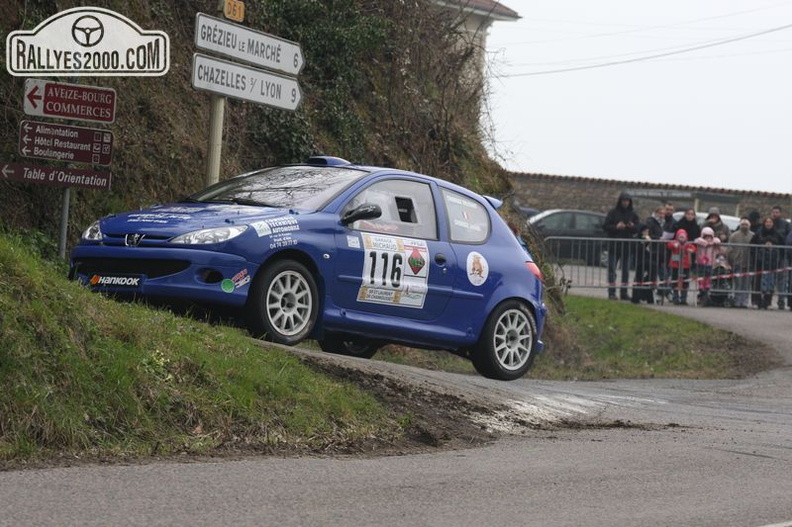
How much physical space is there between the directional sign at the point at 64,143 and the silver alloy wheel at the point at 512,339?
3.97m

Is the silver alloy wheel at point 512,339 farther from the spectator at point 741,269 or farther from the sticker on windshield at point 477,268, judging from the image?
the spectator at point 741,269

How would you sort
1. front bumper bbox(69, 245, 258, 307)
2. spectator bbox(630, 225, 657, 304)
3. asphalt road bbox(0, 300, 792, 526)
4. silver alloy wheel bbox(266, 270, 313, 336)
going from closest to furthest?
asphalt road bbox(0, 300, 792, 526) < front bumper bbox(69, 245, 258, 307) < silver alloy wheel bbox(266, 270, 313, 336) < spectator bbox(630, 225, 657, 304)

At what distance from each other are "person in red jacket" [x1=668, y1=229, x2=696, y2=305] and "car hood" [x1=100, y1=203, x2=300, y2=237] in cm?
1680

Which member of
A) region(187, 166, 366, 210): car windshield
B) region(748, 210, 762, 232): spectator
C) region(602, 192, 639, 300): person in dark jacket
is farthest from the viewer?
region(748, 210, 762, 232): spectator

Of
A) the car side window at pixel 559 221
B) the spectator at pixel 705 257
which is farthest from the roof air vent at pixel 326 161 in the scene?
the car side window at pixel 559 221

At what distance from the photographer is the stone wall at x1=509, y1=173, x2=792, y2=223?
1955 inches

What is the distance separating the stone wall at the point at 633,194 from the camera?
4966 cm

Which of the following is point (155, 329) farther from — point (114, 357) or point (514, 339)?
point (514, 339)

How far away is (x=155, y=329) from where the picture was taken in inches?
366

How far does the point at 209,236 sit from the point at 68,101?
265cm

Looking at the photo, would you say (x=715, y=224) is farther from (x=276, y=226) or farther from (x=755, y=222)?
(x=276, y=226)

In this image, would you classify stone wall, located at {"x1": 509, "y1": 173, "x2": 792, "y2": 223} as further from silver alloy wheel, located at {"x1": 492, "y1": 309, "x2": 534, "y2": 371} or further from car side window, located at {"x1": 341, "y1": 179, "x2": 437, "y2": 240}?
car side window, located at {"x1": 341, "y1": 179, "x2": 437, "y2": 240}

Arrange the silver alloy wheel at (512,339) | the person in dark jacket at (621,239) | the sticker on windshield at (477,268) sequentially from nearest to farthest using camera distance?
the sticker on windshield at (477,268)
the silver alloy wheel at (512,339)
the person in dark jacket at (621,239)

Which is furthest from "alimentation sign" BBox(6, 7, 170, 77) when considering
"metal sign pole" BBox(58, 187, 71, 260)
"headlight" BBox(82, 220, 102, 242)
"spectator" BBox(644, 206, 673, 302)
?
"spectator" BBox(644, 206, 673, 302)
